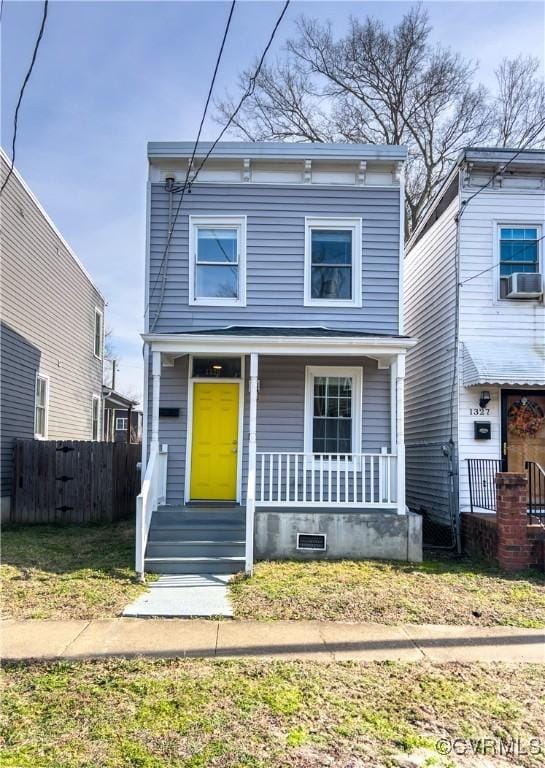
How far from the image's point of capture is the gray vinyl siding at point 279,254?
9.56m

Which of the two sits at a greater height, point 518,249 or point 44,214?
point 44,214

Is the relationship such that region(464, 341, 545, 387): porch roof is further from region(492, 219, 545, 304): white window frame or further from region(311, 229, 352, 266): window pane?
region(311, 229, 352, 266): window pane

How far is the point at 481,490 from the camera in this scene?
358 inches

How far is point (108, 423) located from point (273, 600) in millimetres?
20702

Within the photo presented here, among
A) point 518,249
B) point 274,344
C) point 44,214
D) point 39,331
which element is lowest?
point 274,344

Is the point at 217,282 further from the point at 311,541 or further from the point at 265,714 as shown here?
the point at 265,714

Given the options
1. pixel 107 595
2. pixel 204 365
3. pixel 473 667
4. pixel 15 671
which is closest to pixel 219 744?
pixel 15 671

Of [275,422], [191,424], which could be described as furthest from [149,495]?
[275,422]

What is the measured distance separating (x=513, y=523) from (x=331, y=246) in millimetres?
5215

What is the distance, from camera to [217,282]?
970 centimetres

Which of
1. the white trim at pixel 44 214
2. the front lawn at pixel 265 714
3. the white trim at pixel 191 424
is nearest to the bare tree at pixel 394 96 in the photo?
the white trim at pixel 44 214

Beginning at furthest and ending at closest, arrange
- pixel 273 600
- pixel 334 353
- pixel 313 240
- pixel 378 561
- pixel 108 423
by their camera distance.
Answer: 1. pixel 108 423
2. pixel 313 240
3. pixel 334 353
4. pixel 378 561
5. pixel 273 600

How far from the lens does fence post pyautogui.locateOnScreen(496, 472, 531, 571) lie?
7.34 meters

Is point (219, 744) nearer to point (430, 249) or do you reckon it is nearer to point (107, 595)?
point (107, 595)
